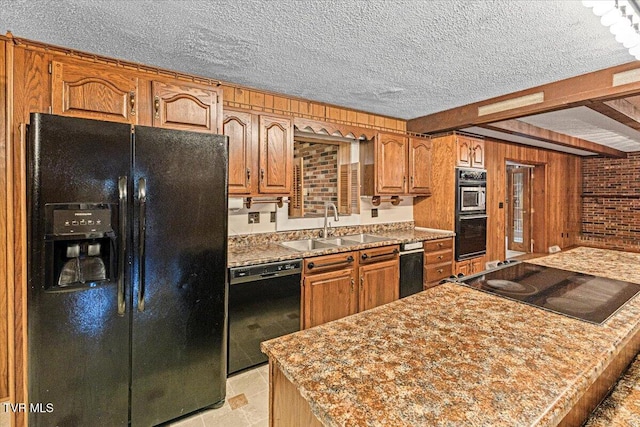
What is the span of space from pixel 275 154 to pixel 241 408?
6.54 ft

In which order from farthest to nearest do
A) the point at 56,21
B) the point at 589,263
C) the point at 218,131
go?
1. the point at 218,131
2. the point at 589,263
3. the point at 56,21

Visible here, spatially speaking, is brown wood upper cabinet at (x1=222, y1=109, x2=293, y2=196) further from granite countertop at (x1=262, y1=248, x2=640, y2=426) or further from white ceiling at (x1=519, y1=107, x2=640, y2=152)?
white ceiling at (x1=519, y1=107, x2=640, y2=152)

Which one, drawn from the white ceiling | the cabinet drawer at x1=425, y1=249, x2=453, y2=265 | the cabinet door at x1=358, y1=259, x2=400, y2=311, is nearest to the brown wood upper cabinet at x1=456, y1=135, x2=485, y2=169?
the white ceiling

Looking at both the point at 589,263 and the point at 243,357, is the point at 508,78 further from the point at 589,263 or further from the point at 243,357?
the point at 243,357

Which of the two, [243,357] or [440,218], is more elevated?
[440,218]

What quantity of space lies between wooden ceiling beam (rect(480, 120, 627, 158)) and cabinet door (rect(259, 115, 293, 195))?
2.30m

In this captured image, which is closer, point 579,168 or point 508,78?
point 508,78

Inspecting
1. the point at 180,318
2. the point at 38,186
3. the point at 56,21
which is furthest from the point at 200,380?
the point at 56,21

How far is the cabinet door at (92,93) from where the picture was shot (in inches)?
71.8

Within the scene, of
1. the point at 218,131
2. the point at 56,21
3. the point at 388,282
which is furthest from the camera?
the point at 388,282

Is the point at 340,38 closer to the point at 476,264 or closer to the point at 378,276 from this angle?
the point at 378,276

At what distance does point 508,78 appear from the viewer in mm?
2674

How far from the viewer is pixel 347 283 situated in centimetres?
295

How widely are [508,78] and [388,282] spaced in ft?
7.11
